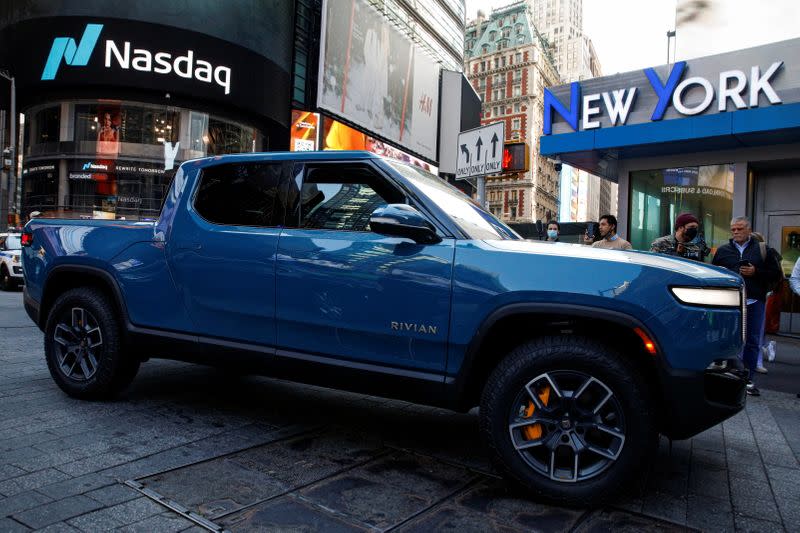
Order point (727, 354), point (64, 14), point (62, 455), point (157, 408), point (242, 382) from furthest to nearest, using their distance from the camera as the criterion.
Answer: point (64, 14), point (242, 382), point (157, 408), point (62, 455), point (727, 354)

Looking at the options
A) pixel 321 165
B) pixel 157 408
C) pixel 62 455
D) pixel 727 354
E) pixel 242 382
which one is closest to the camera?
pixel 727 354

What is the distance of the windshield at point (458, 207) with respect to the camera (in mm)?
3369

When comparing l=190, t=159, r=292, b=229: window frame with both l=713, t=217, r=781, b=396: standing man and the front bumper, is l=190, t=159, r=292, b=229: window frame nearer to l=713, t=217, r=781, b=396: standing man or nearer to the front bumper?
the front bumper

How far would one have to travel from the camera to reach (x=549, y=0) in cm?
15250

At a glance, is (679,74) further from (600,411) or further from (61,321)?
(61,321)

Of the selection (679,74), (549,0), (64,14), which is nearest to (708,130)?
(679,74)

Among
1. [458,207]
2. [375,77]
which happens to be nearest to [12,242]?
[458,207]

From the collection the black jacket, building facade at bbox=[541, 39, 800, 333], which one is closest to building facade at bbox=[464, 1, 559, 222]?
building facade at bbox=[541, 39, 800, 333]

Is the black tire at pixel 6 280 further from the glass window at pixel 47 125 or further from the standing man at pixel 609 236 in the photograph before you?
the standing man at pixel 609 236

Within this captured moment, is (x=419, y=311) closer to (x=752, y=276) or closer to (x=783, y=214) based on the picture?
(x=752, y=276)

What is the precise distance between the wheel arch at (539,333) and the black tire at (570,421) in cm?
9

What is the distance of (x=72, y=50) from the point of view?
25547mm

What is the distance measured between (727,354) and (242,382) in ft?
12.9

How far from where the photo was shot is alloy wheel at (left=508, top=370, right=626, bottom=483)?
2.79m
